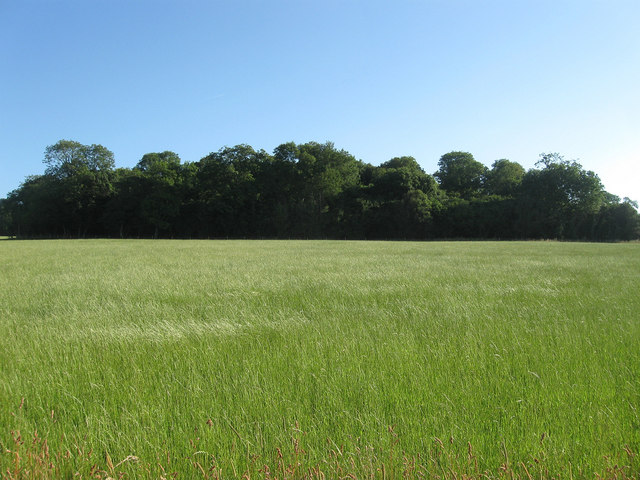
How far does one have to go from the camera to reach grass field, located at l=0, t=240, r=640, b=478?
207 cm

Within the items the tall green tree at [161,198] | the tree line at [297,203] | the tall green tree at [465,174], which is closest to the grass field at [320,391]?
the tree line at [297,203]

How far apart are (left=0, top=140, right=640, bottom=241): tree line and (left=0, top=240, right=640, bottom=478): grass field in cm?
5622

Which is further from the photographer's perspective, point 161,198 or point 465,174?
point 465,174

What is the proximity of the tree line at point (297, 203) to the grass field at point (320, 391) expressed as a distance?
56220 mm

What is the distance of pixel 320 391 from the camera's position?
290 cm

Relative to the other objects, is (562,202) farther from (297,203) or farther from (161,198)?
(161,198)

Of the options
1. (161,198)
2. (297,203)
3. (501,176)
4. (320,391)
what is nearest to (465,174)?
(501,176)

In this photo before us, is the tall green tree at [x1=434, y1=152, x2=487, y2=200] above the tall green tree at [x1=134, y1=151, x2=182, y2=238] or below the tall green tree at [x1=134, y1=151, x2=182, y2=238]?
above

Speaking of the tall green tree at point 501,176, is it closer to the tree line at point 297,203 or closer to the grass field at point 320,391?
the tree line at point 297,203

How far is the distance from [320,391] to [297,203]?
62133 millimetres

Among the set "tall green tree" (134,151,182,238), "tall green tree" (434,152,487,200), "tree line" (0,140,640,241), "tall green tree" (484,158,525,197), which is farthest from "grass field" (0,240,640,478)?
"tall green tree" (434,152,487,200)

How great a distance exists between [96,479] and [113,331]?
3056 millimetres

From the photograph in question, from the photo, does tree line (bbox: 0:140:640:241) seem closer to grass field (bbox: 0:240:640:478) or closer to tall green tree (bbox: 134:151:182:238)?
tall green tree (bbox: 134:151:182:238)

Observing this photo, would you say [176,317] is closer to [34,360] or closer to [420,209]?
[34,360]
